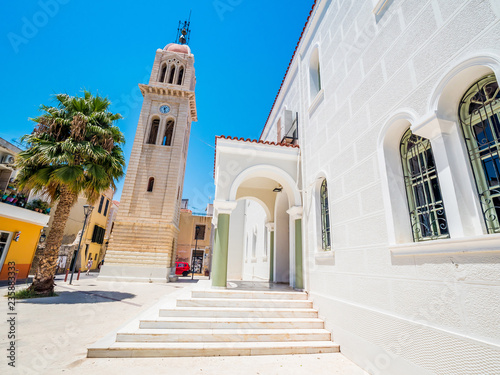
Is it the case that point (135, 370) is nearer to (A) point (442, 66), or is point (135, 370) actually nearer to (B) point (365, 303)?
(B) point (365, 303)

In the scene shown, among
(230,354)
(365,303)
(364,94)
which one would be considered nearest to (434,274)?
(365,303)

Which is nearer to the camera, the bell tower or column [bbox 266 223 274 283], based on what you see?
column [bbox 266 223 274 283]

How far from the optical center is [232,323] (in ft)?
15.4

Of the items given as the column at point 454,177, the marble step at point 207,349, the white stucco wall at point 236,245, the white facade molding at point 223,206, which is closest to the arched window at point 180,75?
the white stucco wall at point 236,245

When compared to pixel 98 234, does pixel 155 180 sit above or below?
above

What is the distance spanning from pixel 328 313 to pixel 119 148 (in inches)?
412

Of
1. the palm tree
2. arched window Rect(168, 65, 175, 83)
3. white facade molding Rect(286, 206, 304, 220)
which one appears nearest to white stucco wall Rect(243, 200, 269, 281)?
white facade molding Rect(286, 206, 304, 220)

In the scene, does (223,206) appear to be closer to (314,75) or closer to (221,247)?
(221,247)

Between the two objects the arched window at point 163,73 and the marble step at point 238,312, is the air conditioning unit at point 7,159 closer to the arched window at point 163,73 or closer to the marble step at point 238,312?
the arched window at point 163,73

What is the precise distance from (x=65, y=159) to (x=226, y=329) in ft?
27.4

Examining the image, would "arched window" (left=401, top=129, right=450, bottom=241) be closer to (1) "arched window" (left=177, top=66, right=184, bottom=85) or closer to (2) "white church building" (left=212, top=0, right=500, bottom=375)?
(2) "white church building" (left=212, top=0, right=500, bottom=375)

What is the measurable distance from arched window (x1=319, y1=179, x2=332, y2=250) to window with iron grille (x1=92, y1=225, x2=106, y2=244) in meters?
27.9

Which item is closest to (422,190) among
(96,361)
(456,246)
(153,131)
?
(456,246)

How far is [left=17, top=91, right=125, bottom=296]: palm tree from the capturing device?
8.61 m
